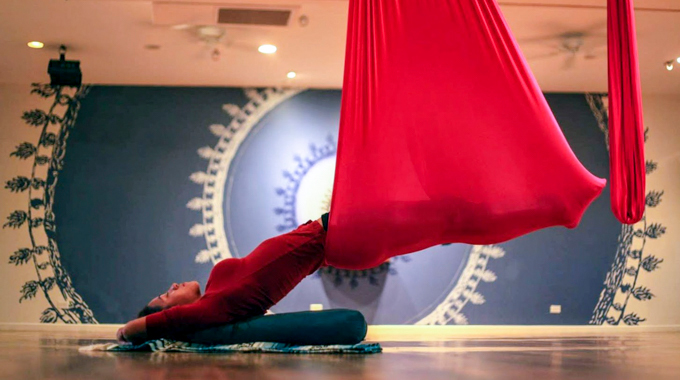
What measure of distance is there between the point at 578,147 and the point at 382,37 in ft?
15.2

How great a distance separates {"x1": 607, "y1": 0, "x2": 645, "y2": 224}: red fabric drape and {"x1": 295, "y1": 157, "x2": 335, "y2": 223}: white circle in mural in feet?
13.1

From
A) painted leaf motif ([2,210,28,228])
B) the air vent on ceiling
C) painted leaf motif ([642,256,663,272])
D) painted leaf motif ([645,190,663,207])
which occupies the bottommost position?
painted leaf motif ([642,256,663,272])

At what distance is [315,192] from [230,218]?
79cm

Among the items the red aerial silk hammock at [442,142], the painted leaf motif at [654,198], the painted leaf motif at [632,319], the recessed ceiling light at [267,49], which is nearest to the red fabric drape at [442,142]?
the red aerial silk hammock at [442,142]

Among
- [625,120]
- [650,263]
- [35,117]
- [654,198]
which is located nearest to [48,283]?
[35,117]

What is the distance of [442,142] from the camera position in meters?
2.52

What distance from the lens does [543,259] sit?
257 inches

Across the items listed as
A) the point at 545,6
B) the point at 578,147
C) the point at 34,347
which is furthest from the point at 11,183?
the point at 578,147

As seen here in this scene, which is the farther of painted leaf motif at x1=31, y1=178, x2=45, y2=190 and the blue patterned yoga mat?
painted leaf motif at x1=31, y1=178, x2=45, y2=190

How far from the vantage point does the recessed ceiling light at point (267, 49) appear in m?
5.31

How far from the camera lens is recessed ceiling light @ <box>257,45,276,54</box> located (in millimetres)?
5314

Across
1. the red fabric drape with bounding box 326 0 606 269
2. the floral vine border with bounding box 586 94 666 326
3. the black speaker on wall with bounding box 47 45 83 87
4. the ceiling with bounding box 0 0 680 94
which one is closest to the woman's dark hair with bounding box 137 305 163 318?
the red fabric drape with bounding box 326 0 606 269

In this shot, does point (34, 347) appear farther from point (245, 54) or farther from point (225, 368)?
point (245, 54)

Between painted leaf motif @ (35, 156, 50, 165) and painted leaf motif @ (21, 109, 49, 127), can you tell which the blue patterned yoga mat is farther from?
painted leaf motif @ (21, 109, 49, 127)
